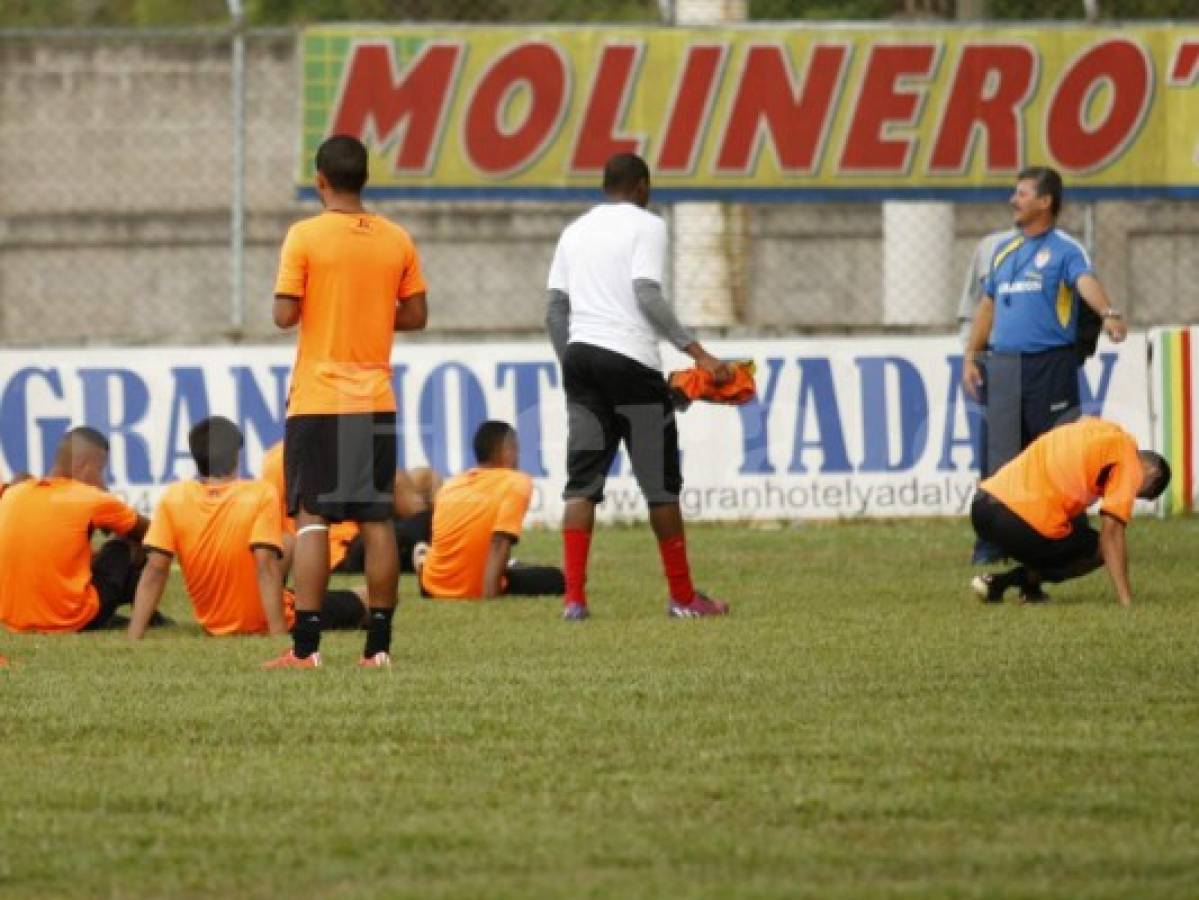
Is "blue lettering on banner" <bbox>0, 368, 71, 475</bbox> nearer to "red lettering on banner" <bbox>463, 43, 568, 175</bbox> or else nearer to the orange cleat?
"red lettering on banner" <bbox>463, 43, 568, 175</bbox>

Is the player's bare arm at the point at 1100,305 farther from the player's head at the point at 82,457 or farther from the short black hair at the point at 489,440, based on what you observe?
the player's head at the point at 82,457

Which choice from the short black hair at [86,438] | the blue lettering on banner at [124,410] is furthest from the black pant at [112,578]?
the blue lettering on banner at [124,410]

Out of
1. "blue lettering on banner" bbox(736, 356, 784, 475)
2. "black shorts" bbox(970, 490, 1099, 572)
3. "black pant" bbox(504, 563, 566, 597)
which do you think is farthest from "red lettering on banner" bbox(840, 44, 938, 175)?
"black shorts" bbox(970, 490, 1099, 572)

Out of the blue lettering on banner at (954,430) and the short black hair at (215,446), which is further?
the blue lettering on banner at (954,430)

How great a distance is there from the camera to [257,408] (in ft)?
55.6

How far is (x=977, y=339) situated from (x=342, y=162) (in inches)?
195

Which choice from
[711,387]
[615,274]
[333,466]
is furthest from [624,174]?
[333,466]

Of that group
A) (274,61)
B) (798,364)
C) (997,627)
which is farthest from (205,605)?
(274,61)

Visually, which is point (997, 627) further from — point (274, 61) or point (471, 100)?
point (274, 61)

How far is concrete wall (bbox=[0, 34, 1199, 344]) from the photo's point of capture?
29375 mm

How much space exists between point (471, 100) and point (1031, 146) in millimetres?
3621

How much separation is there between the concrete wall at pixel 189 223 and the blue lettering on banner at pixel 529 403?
12174 mm

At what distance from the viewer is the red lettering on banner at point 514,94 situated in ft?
57.6

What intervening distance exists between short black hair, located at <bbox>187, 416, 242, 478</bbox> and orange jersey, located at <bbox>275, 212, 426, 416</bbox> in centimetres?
186
